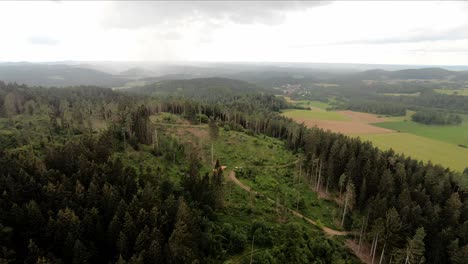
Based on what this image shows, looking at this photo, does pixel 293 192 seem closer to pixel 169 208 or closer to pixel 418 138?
pixel 169 208

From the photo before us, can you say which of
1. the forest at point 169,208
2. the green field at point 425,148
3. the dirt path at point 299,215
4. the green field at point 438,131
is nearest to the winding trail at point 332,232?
the dirt path at point 299,215

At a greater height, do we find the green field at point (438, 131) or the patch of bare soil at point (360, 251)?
the green field at point (438, 131)

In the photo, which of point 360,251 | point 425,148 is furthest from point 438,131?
point 360,251

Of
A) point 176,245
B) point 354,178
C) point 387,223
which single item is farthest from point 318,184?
point 176,245

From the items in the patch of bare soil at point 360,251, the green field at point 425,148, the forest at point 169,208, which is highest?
the forest at point 169,208

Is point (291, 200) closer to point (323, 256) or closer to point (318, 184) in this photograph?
point (318, 184)

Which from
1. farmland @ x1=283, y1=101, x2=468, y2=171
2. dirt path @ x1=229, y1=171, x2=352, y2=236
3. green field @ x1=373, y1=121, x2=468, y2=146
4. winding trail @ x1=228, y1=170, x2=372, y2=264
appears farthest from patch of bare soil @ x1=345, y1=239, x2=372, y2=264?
green field @ x1=373, y1=121, x2=468, y2=146

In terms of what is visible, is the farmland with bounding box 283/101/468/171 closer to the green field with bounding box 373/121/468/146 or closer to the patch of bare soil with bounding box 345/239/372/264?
the green field with bounding box 373/121/468/146

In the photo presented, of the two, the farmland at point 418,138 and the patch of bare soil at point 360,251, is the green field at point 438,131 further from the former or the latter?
the patch of bare soil at point 360,251
